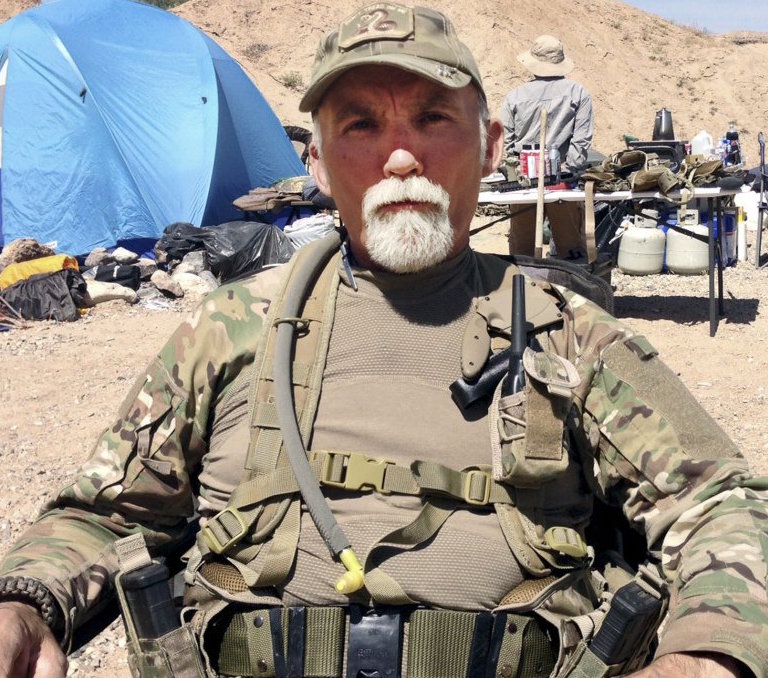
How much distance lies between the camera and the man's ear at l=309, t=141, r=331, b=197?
2117mm

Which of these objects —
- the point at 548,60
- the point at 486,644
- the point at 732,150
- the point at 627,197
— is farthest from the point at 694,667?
the point at 732,150

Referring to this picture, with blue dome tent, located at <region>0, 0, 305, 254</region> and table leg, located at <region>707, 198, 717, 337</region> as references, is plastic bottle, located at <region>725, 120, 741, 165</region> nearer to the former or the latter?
table leg, located at <region>707, 198, 717, 337</region>

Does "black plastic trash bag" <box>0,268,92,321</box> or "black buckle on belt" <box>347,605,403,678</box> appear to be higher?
"black buckle on belt" <box>347,605,403,678</box>

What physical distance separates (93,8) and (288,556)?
32.9 ft

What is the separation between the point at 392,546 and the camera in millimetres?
1685

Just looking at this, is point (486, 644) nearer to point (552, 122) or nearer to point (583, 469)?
point (583, 469)

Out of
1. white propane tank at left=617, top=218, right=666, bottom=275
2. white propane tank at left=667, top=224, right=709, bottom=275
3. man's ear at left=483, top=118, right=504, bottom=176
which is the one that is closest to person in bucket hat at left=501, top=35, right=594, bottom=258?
white propane tank at left=617, top=218, right=666, bottom=275

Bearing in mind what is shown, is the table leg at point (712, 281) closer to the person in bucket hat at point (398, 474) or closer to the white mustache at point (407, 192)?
the person in bucket hat at point (398, 474)

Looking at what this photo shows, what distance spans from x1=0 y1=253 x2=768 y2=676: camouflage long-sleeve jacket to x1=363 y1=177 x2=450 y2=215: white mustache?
7.8 inches

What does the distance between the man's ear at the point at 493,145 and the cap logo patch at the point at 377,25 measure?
0.32 meters

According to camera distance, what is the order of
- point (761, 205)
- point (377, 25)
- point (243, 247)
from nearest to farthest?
point (377, 25) < point (243, 247) < point (761, 205)

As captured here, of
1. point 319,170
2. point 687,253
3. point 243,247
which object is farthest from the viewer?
point 687,253

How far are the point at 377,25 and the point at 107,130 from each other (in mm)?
8337

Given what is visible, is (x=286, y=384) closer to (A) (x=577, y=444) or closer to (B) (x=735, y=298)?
(A) (x=577, y=444)
